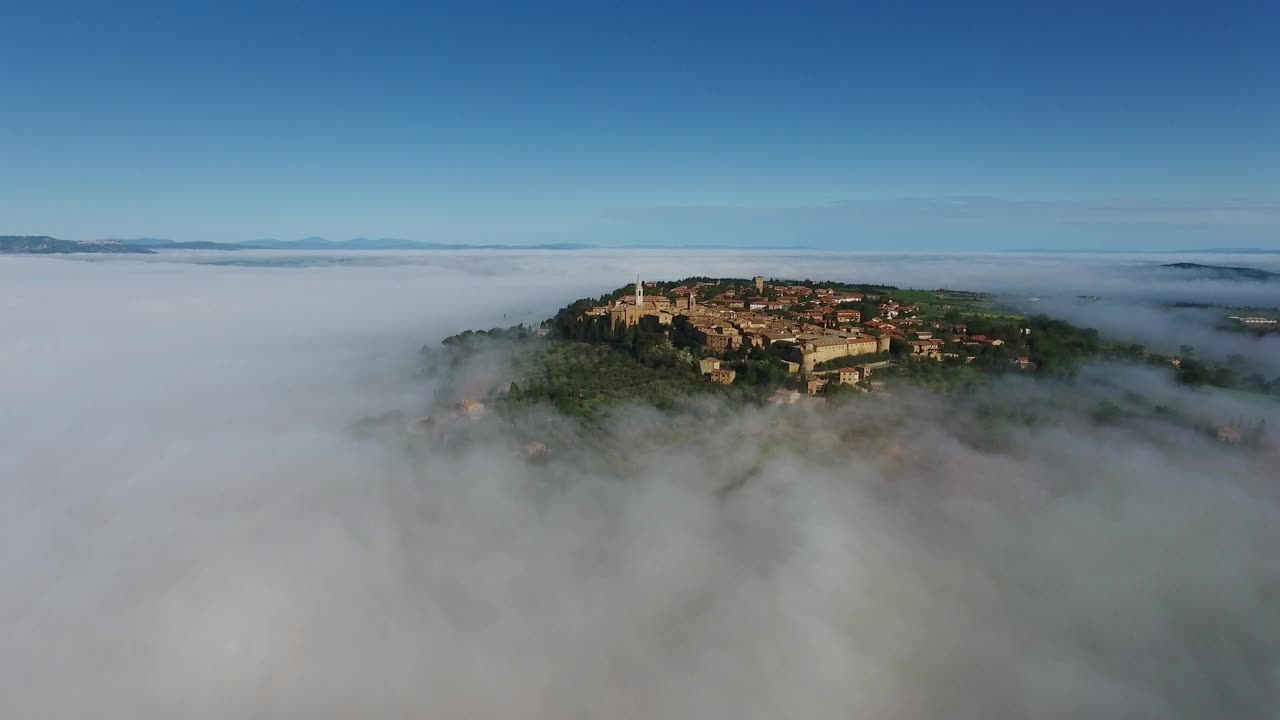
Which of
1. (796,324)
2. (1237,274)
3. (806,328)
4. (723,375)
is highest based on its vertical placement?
(1237,274)

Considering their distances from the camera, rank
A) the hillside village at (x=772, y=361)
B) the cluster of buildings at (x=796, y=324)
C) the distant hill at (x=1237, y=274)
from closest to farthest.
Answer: the hillside village at (x=772, y=361) < the cluster of buildings at (x=796, y=324) < the distant hill at (x=1237, y=274)

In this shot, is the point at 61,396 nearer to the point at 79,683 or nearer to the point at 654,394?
the point at 79,683

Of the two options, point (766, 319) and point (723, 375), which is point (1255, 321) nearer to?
point (766, 319)

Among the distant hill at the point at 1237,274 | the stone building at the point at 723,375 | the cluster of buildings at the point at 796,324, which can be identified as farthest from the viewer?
the distant hill at the point at 1237,274

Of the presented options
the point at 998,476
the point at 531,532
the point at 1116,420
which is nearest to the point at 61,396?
the point at 531,532

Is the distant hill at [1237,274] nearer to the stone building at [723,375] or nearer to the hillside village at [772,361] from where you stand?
the hillside village at [772,361]

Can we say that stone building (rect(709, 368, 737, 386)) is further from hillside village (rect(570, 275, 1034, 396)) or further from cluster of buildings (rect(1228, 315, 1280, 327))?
cluster of buildings (rect(1228, 315, 1280, 327))

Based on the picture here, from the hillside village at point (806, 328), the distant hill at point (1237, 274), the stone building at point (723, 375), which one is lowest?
the stone building at point (723, 375)

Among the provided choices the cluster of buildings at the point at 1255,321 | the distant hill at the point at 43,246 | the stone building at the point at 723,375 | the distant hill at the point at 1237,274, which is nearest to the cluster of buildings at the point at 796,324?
the stone building at the point at 723,375

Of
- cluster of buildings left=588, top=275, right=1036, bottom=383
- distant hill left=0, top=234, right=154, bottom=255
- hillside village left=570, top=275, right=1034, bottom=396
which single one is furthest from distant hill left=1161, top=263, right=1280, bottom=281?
distant hill left=0, top=234, right=154, bottom=255

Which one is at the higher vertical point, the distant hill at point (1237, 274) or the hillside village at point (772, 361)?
the distant hill at point (1237, 274)

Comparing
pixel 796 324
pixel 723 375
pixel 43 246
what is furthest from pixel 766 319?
pixel 43 246
